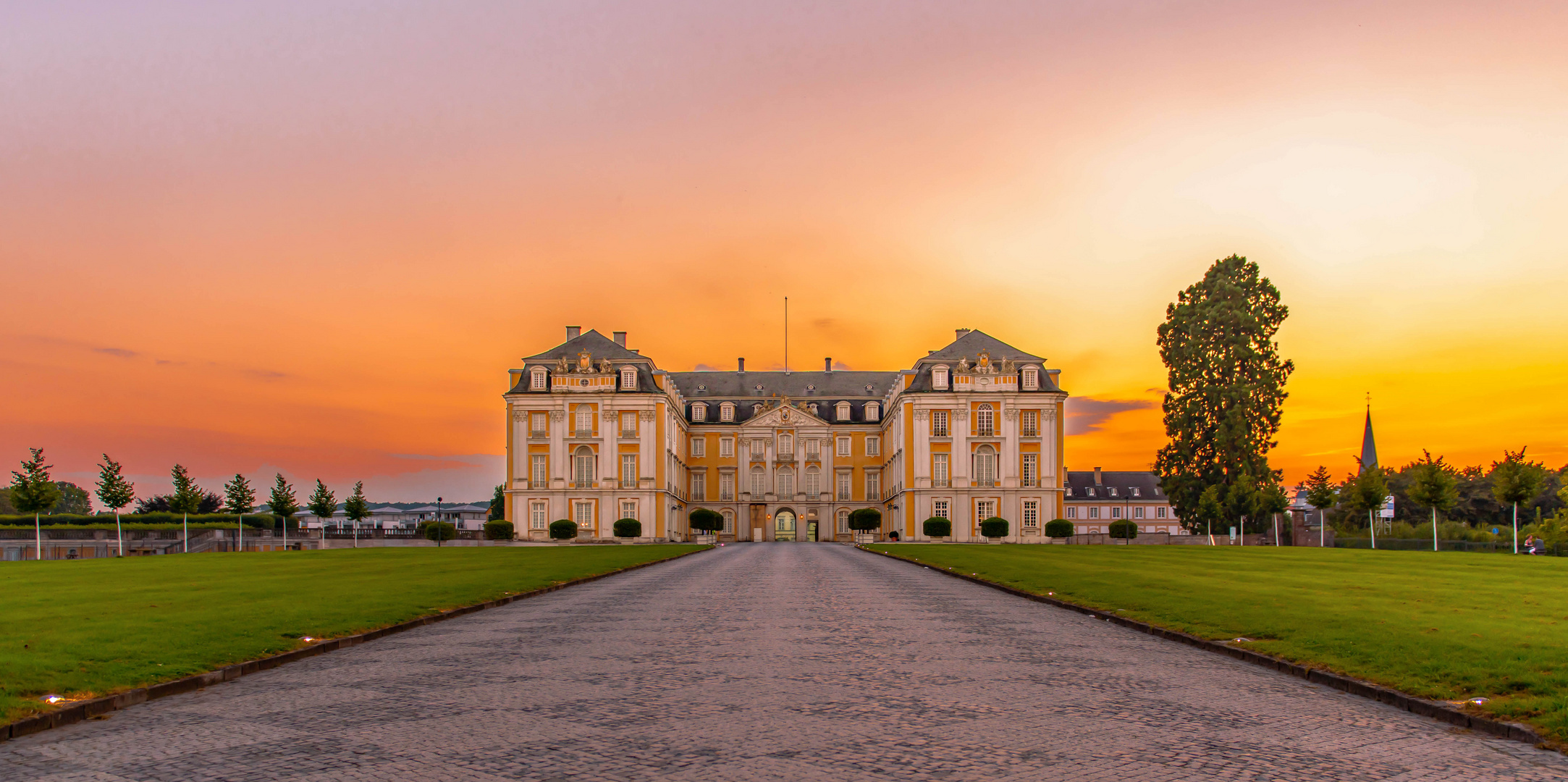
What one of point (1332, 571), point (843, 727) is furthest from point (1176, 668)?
point (1332, 571)

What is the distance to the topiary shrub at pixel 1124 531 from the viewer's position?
2785 inches

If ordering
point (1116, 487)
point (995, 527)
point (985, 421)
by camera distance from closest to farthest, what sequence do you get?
point (995, 527) → point (985, 421) → point (1116, 487)

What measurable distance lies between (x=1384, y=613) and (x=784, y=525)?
81.9 meters

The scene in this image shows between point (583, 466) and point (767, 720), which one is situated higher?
point (583, 466)

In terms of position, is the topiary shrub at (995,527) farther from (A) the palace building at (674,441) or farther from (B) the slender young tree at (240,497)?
(B) the slender young tree at (240,497)

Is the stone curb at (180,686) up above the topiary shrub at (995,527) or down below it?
above

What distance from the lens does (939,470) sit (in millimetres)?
82188

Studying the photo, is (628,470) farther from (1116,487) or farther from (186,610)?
(1116,487)

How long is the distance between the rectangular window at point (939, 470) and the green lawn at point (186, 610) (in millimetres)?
50556

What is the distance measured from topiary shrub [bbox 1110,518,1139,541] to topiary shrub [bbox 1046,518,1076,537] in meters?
4.92

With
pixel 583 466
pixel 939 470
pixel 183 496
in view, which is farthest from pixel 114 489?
pixel 939 470

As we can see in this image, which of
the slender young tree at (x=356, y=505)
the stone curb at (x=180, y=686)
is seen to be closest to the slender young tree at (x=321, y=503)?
the slender young tree at (x=356, y=505)

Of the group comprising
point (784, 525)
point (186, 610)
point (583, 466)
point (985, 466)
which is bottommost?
point (784, 525)

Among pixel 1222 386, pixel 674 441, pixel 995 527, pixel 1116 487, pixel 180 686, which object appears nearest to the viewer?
pixel 180 686
